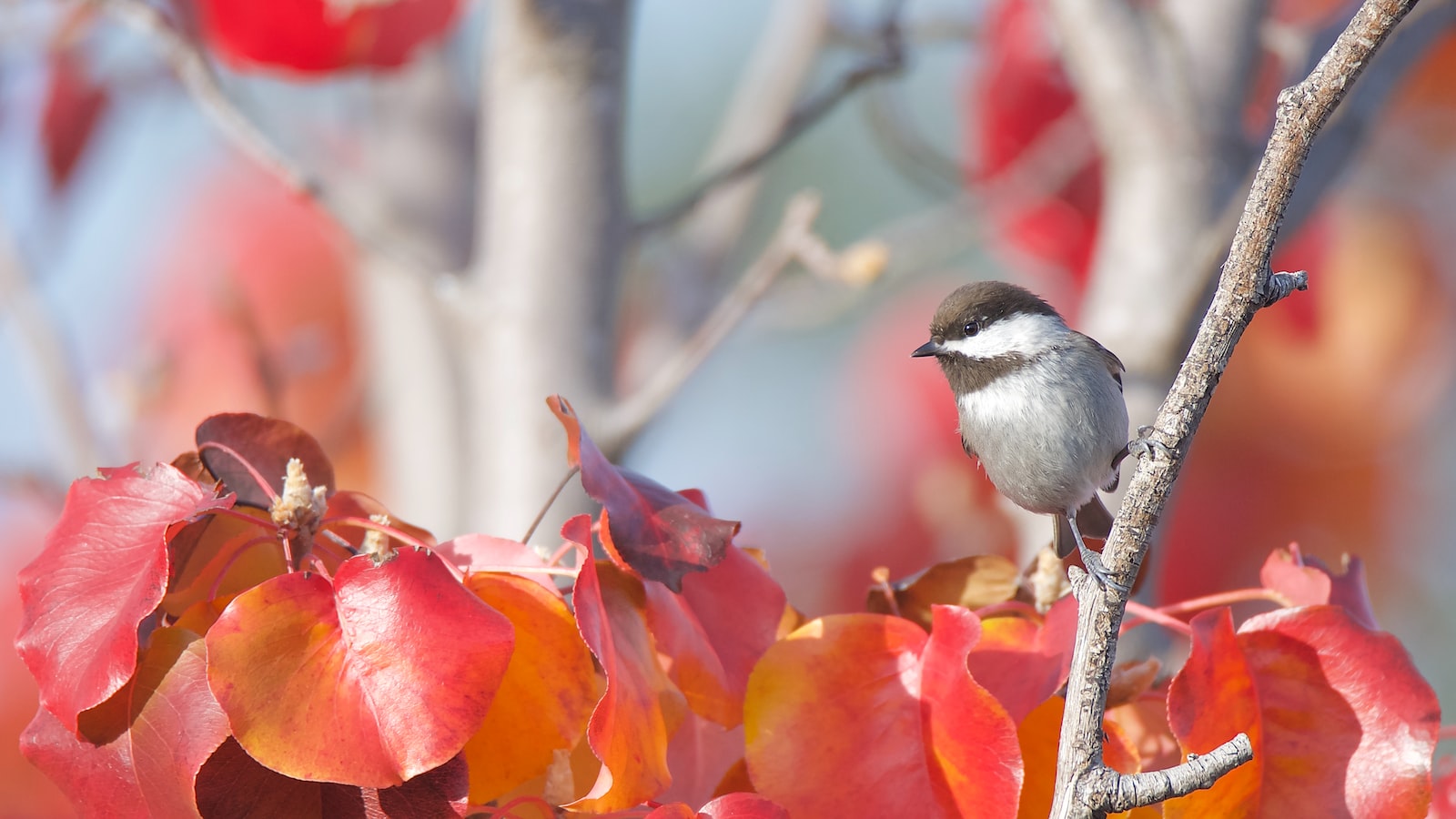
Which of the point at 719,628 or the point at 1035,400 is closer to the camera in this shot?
the point at 719,628

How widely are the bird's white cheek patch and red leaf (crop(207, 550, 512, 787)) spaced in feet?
1.66

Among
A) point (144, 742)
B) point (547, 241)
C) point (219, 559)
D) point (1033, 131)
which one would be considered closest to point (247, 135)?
point (547, 241)


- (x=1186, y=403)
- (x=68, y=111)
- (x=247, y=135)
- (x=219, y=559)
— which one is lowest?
(x=219, y=559)

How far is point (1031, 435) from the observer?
2.89 feet

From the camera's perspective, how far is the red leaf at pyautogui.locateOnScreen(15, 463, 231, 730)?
22.7 inches

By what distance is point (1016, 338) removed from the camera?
0.95m

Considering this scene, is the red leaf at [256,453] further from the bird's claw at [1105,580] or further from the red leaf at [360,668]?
the bird's claw at [1105,580]

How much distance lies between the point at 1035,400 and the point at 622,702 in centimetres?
44

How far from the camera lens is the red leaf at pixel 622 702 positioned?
581 millimetres

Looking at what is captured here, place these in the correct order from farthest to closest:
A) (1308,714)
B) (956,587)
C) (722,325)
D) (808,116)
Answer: (808,116) < (722,325) < (956,587) < (1308,714)

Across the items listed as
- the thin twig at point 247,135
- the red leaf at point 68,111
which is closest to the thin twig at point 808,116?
the thin twig at point 247,135

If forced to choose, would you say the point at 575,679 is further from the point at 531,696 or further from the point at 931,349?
the point at 931,349

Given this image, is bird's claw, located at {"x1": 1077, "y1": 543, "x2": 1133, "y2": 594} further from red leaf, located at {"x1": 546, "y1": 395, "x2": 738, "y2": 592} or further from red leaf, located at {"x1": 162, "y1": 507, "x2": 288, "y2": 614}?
red leaf, located at {"x1": 162, "y1": 507, "x2": 288, "y2": 614}

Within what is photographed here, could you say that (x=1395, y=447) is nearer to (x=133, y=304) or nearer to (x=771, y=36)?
(x=771, y=36)
